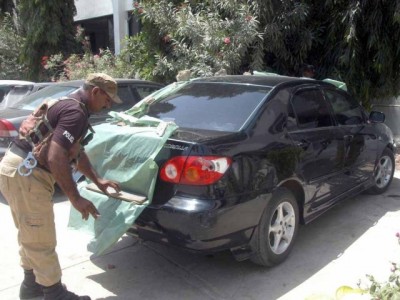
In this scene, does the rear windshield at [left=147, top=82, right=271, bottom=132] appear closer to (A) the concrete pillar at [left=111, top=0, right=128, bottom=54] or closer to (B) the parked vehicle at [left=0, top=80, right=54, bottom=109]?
(B) the parked vehicle at [left=0, top=80, right=54, bottom=109]

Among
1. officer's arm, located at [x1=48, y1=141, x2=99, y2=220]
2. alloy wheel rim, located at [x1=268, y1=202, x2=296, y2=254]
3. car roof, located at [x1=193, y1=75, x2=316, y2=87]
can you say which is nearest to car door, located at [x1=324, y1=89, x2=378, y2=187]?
car roof, located at [x1=193, y1=75, x2=316, y2=87]

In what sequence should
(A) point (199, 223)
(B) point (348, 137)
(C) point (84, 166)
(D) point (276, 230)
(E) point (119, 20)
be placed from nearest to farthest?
1. (A) point (199, 223)
2. (C) point (84, 166)
3. (D) point (276, 230)
4. (B) point (348, 137)
5. (E) point (119, 20)

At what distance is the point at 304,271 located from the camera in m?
3.78

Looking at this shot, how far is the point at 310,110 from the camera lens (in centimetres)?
437

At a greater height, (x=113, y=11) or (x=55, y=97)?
(x=113, y=11)

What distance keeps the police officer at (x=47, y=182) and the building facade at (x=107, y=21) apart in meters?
9.67

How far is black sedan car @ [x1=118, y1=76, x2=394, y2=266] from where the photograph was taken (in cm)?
323

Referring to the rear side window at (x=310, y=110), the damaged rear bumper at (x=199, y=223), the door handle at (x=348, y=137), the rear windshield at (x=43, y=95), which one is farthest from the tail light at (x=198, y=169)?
the rear windshield at (x=43, y=95)

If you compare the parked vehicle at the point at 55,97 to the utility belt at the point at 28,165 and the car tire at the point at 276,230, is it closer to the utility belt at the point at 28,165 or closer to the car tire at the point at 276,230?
the utility belt at the point at 28,165

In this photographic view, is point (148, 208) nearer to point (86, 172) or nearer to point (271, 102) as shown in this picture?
point (86, 172)

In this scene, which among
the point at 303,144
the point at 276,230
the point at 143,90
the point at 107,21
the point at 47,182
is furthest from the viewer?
the point at 107,21

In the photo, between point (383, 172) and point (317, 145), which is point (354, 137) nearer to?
point (317, 145)

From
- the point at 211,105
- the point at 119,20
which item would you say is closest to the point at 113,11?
the point at 119,20

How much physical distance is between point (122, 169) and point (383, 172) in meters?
3.75
